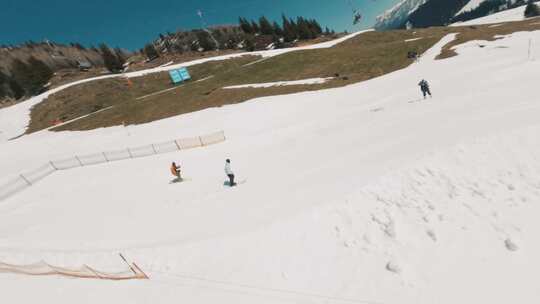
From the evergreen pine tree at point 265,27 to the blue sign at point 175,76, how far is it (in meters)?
75.5

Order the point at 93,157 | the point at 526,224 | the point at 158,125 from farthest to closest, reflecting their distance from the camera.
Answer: the point at 158,125, the point at 93,157, the point at 526,224

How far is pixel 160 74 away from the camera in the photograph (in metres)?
81.8

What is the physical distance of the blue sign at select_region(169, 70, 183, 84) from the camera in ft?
240

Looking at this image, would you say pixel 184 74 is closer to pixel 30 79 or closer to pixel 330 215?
pixel 30 79

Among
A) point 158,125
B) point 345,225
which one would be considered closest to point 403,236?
point 345,225

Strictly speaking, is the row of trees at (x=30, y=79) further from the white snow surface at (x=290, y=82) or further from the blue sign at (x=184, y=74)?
the white snow surface at (x=290, y=82)

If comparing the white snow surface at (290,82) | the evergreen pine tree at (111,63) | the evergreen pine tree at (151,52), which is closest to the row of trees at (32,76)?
the evergreen pine tree at (111,63)

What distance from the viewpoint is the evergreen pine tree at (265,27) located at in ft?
442

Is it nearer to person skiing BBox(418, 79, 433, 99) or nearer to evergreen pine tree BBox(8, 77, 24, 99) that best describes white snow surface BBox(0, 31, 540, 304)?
person skiing BBox(418, 79, 433, 99)

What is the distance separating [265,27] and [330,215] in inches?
5516

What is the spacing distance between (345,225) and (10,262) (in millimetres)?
18632

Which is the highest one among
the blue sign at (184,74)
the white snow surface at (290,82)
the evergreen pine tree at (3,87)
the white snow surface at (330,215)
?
the evergreen pine tree at (3,87)

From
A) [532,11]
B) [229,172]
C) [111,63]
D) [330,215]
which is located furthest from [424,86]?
[532,11]

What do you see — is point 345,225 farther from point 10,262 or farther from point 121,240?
point 10,262
